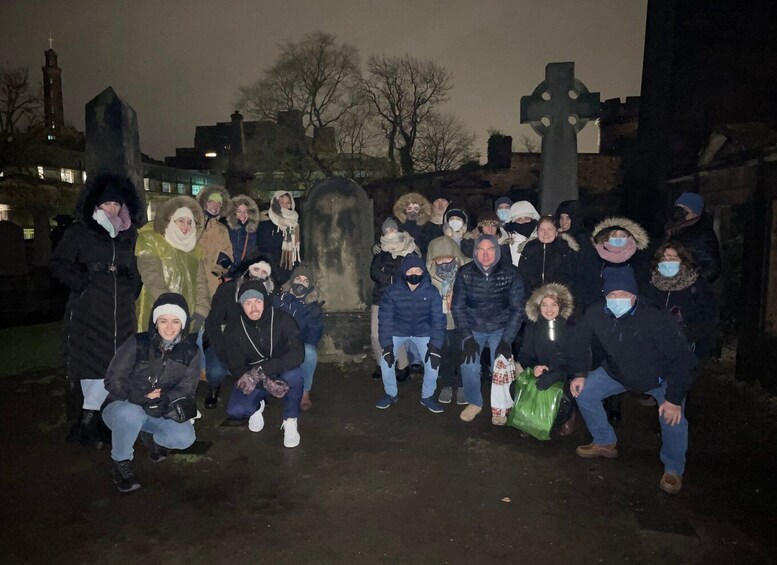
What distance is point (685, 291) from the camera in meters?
4.64

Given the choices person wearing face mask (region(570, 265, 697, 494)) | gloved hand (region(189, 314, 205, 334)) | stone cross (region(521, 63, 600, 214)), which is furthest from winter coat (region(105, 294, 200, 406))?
stone cross (region(521, 63, 600, 214))

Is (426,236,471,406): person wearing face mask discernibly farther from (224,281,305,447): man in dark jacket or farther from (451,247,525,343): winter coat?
(224,281,305,447): man in dark jacket

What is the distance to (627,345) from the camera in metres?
3.84

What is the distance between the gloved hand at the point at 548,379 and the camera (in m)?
4.32

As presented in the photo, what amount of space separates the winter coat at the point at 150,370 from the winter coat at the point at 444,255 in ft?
8.95

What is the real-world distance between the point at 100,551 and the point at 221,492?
83 centimetres

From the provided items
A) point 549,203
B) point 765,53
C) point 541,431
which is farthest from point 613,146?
point 541,431

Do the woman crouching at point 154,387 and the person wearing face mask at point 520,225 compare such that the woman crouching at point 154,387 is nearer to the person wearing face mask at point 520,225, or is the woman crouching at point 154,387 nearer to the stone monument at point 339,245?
the stone monument at point 339,245

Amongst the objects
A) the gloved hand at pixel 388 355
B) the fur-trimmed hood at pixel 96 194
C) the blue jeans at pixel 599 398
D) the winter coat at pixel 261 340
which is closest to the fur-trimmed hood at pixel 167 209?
the fur-trimmed hood at pixel 96 194

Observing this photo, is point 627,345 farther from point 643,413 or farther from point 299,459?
point 299,459

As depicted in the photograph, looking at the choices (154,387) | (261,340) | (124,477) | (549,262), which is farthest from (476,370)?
(124,477)

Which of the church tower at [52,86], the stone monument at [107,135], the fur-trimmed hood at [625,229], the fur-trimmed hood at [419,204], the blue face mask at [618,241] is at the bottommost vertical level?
the blue face mask at [618,241]

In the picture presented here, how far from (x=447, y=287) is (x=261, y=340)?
7.12 ft

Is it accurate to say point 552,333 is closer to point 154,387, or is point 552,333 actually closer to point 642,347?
point 642,347
